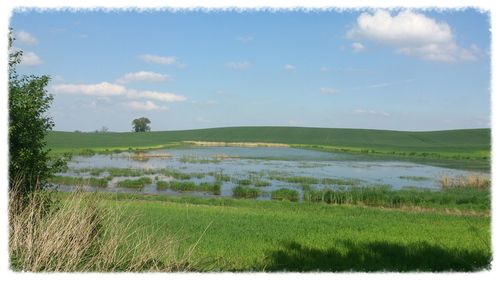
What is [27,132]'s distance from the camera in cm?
945

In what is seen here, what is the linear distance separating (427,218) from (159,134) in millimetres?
121441

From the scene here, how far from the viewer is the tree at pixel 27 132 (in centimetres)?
909

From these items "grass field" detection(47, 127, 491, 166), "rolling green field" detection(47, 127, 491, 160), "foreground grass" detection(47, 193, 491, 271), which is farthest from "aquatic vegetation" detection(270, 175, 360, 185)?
"rolling green field" detection(47, 127, 491, 160)

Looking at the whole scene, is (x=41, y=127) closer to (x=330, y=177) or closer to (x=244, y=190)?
(x=244, y=190)

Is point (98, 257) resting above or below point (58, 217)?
below

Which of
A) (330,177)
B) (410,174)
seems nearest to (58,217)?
(330,177)

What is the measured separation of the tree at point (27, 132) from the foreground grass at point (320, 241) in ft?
5.59

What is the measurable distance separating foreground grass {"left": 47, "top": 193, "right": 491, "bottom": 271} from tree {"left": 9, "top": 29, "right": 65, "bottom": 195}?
5.59ft

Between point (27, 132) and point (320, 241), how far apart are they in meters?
8.11

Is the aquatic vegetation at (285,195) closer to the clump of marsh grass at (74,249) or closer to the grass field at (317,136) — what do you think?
the clump of marsh grass at (74,249)

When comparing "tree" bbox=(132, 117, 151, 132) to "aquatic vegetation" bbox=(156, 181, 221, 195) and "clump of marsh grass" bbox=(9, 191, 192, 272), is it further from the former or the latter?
"clump of marsh grass" bbox=(9, 191, 192, 272)

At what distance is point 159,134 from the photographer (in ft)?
441

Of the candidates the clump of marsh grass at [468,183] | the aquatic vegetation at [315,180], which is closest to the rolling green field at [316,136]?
the aquatic vegetation at [315,180]

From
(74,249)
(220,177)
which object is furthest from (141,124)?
(74,249)
